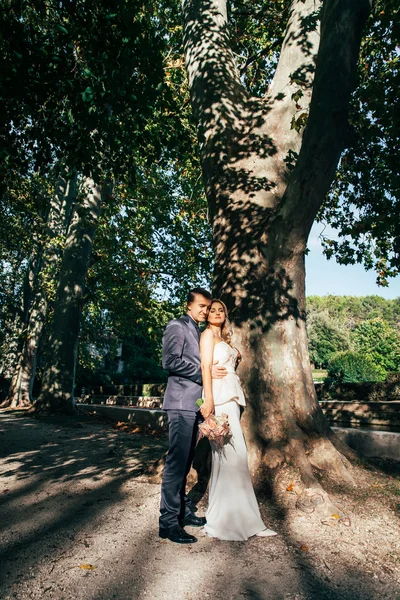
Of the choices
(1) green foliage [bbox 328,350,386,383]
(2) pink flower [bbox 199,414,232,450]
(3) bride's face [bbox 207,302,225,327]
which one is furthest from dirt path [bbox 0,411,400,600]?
(1) green foliage [bbox 328,350,386,383]

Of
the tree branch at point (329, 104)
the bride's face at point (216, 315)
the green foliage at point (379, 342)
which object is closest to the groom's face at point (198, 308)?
the bride's face at point (216, 315)

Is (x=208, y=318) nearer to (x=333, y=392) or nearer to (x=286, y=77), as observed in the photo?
(x=286, y=77)

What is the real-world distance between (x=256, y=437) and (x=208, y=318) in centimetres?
160

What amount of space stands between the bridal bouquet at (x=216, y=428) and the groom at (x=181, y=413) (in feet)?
0.27

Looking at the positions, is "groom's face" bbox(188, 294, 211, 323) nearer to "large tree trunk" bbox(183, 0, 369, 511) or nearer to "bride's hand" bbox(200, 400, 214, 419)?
"bride's hand" bbox(200, 400, 214, 419)

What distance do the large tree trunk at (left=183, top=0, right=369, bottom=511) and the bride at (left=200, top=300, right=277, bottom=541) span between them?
0.84 meters

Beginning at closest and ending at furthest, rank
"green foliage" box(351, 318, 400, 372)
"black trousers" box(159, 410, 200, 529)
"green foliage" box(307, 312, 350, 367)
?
"black trousers" box(159, 410, 200, 529) < "green foliage" box(351, 318, 400, 372) < "green foliage" box(307, 312, 350, 367)

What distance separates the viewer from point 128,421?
42.6ft

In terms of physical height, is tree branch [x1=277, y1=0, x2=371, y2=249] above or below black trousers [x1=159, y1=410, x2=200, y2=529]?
above

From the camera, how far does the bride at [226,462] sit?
12.3 ft

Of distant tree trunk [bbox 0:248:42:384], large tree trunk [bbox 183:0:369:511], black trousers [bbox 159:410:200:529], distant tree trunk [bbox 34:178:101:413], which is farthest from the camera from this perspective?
distant tree trunk [bbox 0:248:42:384]

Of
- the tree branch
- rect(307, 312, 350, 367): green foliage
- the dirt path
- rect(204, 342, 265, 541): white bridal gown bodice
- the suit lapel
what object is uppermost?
rect(307, 312, 350, 367): green foliage

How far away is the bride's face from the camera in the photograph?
4.30 metres

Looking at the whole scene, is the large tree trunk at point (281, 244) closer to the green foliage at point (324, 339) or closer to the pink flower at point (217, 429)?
the pink flower at point (217, 429)
